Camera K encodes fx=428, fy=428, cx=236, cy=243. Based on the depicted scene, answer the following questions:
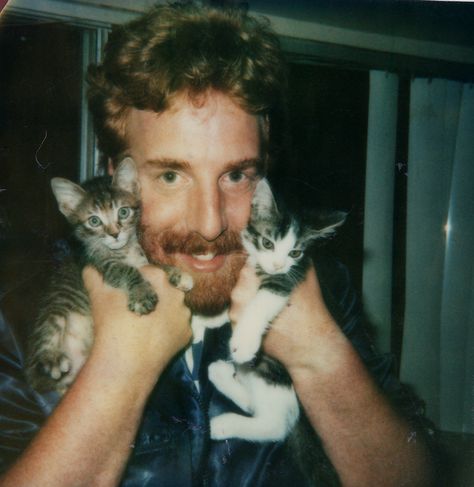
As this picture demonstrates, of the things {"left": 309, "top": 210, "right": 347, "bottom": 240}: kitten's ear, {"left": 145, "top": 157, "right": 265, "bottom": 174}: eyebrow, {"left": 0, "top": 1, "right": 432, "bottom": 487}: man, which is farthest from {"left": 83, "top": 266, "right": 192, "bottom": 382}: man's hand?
{"left": 309, "top": 210, "right": 347, "bottom": 240}: kitten's ear

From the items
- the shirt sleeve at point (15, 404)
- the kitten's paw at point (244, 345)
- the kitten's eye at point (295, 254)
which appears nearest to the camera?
the shirt sleeve at point (15, 404)

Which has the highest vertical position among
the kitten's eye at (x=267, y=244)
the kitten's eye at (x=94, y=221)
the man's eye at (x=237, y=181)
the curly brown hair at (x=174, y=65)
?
the curly brown hair at (x=174, y=65)

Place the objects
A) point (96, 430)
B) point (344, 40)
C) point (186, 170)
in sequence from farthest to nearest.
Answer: point (344, 40) < point (186, 170) < point (96, 430)

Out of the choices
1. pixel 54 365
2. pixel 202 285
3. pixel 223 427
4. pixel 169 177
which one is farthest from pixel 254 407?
pixel 169 177

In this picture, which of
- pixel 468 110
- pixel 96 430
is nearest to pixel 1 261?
pixel 96 430

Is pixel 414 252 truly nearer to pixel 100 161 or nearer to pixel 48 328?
pixel 100 161

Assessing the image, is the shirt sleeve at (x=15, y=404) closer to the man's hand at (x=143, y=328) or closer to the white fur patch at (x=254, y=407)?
the man's hand at (x=143, y=328)

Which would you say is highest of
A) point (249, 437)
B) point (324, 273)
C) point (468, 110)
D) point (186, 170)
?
point (468, 110)

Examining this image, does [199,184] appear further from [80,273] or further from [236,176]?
[80,273]

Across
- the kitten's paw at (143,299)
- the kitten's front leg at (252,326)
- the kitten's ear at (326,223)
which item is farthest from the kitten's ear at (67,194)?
the kitten's ear at (326,223)
